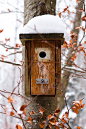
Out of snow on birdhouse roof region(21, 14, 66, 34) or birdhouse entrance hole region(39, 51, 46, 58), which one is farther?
birdhouse entrance hole region(39, 51, 46, 58)

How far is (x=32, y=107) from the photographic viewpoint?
1.81 m

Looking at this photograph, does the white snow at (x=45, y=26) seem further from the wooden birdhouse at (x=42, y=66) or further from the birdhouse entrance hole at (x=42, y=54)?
the birdhouse entrance hole at (x=42, y=54)

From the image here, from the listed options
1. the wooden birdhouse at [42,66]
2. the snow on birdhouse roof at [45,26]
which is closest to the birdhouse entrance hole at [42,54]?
the wooden birdhouse at [42,66]

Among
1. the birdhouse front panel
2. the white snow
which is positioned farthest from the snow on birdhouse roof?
the birdhouse front panel

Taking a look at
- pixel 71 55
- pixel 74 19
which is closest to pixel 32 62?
pixel 71 55

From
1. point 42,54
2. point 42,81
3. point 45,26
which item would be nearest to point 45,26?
point 45,26

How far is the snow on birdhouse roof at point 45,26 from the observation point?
5.33 ft

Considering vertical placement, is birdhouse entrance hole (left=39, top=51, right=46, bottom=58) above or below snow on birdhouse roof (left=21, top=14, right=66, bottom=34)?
below

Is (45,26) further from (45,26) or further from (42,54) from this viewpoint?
(42,54)

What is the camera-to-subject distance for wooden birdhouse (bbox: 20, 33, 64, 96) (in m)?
1.65

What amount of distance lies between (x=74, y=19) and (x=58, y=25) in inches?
86.2

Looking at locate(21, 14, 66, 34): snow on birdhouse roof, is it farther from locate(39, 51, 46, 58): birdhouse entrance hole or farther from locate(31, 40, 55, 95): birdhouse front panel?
locate(39, 51, 46, 58): birdhouse entrance hole

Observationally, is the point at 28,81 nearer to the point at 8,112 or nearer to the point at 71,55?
the point at 8,112

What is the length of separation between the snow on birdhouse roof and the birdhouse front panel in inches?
5.5
